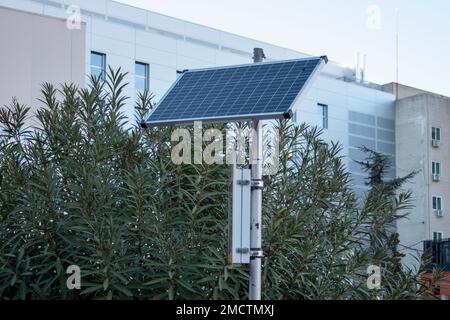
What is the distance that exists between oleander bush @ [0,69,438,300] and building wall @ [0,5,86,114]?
2141 cm

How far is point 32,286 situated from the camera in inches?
291

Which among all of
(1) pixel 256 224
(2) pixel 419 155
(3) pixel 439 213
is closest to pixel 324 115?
(2) pixel 419 155

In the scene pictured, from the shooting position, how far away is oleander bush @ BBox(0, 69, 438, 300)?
7.23 m

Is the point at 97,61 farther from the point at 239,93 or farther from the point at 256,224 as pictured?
the point at 256,224

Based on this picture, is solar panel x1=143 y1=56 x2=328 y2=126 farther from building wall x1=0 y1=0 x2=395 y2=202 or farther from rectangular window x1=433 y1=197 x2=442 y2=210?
rectangular window x1=433 y1=197 x2=442 y2=210

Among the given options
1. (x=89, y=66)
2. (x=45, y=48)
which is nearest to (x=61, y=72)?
(x=45, y=48)

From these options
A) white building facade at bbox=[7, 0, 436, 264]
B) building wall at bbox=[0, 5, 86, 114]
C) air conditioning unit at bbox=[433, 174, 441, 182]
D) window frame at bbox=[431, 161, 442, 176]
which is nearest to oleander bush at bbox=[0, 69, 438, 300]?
building wall at bbox=[0, 5, 86, 114]

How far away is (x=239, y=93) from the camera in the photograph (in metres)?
6.76

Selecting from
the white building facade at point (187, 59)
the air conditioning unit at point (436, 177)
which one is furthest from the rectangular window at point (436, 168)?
the white building facade at point (187, 59)

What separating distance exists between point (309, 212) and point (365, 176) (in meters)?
47.1

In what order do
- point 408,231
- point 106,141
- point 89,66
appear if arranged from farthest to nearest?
point 408,231
point 89,66
point 106,141

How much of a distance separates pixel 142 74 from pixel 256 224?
119ft

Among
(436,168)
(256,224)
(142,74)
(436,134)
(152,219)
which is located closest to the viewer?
(256,224)
